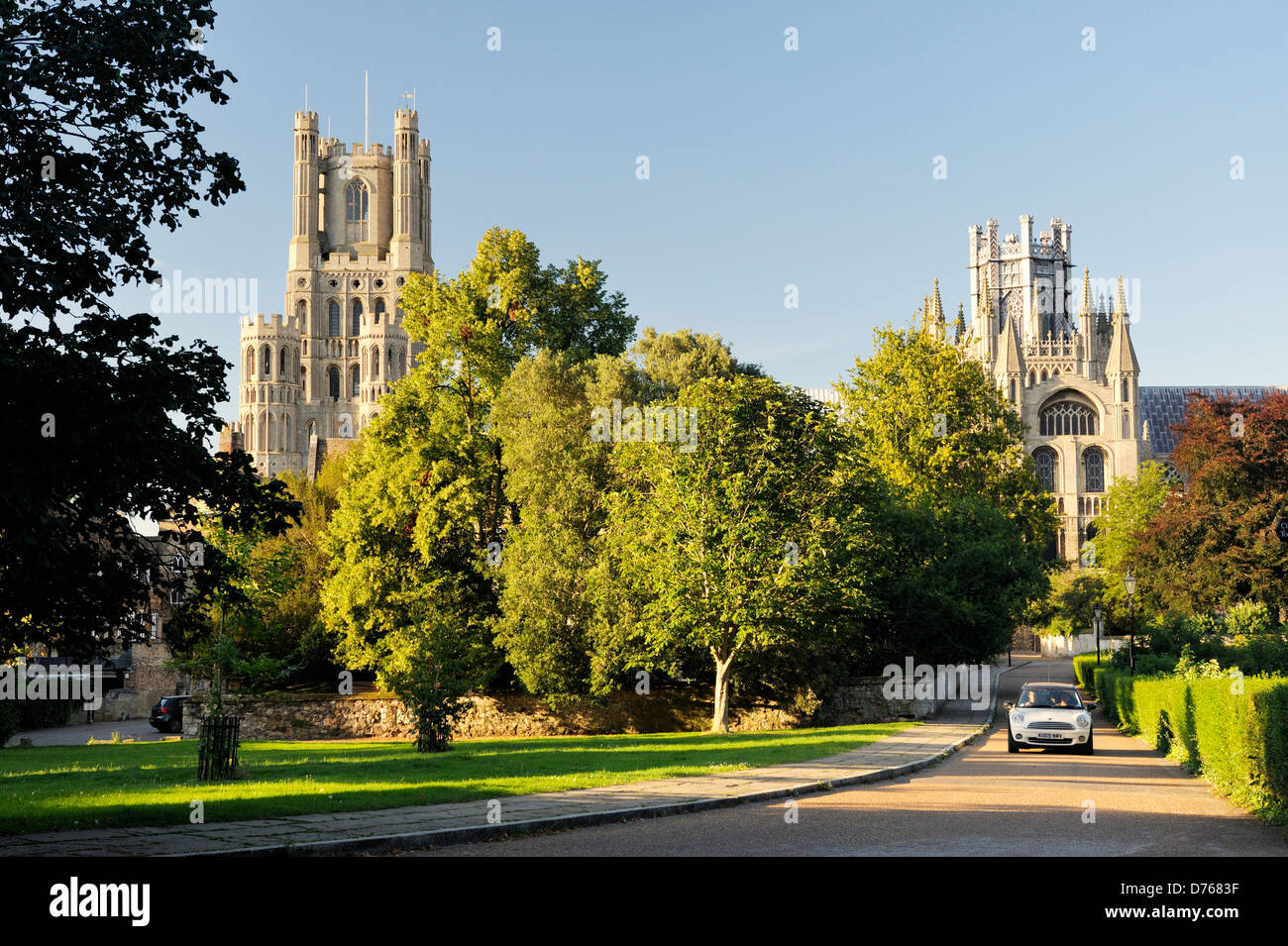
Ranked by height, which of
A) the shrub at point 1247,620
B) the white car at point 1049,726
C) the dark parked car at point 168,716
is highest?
the shrub at point 1247,620

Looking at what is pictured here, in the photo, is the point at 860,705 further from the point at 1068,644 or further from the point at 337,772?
the point at 1068,644

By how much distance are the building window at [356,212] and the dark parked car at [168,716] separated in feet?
405

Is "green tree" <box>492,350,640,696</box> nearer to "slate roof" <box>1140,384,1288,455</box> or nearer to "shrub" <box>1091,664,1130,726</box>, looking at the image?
"shrub" <box>1091,664,1130,726</box>

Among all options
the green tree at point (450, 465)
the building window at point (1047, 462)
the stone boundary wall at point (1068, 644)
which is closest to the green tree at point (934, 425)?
the green tree at point (450, 465)

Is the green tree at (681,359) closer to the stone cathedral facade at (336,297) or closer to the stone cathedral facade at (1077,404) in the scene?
the stone cathedral facade at (1077,404)

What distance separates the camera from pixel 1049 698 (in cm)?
2578

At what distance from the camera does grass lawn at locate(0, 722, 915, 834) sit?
1395cm

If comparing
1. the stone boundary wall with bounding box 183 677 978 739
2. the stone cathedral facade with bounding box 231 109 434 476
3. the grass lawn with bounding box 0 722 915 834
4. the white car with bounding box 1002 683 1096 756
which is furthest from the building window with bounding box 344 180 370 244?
the white car with bounding box 1002 683 1096 756

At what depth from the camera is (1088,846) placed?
11.4 metres

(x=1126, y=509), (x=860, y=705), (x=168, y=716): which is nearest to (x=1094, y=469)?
(x=1126, y=509)

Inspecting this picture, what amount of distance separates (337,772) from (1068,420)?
11058 centimetres

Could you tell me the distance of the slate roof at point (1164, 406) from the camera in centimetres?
13000
